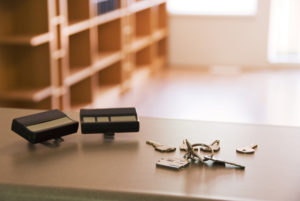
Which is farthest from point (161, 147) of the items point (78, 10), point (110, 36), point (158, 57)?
point (158, 57)

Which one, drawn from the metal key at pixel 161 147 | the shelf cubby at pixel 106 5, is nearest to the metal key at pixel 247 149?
the metal key at pixel 161 147

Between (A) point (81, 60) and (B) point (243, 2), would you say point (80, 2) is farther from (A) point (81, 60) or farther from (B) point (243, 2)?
(B) point (243, 2)

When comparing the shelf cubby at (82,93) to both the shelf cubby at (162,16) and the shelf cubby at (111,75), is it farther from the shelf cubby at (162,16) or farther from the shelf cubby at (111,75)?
the shelf cubby at (162,16)

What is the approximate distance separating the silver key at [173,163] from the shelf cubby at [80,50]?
10.8 ft

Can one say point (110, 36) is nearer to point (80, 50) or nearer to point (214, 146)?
point (80, 50)

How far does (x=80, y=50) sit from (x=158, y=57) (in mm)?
2744

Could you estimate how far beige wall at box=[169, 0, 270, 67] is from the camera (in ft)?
22.6

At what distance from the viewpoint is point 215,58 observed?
23.3 feet

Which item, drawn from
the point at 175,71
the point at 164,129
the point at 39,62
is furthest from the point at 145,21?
the point at 164,129

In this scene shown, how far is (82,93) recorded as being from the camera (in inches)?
179

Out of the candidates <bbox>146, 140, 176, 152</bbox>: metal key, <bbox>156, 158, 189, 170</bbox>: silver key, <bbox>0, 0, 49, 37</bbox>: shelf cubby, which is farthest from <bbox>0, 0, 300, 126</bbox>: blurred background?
<bbox>156, 158, 189, 170</bbox>: silver key

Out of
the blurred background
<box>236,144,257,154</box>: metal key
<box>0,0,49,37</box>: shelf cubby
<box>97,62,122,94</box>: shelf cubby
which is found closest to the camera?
<box>236,144,257,154</box>: metal key

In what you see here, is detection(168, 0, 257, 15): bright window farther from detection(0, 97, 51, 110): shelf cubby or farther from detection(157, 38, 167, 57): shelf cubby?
detection(0, 97, 51, 110): shelf cubby

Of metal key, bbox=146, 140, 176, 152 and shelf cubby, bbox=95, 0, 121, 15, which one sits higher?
shelf cubby, bbox=95, 0, 121, 15
